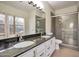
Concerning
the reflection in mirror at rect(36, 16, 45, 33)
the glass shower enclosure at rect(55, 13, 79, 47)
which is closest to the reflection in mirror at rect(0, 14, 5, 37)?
the reflection in mirror at rect(36, 16, 45, 33)

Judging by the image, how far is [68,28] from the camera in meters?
4.35

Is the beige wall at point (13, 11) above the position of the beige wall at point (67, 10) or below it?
below

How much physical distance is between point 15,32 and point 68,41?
339cm

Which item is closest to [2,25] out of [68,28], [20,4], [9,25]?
[9,25]

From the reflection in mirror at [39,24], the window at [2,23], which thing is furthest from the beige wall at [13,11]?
the reflection in mirror at [39,24]

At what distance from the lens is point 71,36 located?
424cm

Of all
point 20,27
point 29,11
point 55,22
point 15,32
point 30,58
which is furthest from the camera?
point 55,22

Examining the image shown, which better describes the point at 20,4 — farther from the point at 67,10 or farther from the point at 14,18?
the point at 67,10

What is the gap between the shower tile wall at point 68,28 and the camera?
13.4ft

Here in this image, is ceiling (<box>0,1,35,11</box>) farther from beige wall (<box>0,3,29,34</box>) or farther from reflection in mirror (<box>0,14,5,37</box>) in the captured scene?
reflection in mirror (<box>0,14,5,37</box>)

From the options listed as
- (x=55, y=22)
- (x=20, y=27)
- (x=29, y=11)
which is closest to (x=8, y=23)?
(x=20, y=27)

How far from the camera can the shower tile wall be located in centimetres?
407

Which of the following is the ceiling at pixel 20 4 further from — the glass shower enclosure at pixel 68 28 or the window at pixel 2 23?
the glass shower enclosure at pixel 68 28

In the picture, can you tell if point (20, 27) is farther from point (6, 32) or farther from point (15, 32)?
point (6, 32)
